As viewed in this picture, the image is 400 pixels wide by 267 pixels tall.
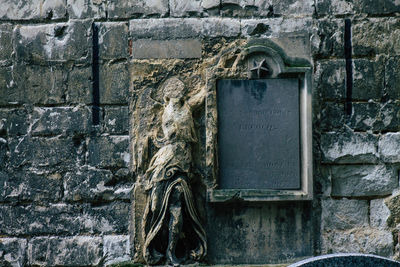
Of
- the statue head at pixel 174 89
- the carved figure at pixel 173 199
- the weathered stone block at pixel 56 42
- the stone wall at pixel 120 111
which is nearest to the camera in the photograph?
the carved figure at pixel 173 199

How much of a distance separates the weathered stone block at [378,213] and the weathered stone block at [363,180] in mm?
72

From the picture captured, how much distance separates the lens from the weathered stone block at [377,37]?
4219 mm

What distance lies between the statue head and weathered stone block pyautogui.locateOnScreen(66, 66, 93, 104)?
64 cm

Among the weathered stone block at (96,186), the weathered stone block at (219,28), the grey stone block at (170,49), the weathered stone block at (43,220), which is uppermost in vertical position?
the weathered stone block at (219,28)

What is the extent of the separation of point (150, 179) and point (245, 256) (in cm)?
95

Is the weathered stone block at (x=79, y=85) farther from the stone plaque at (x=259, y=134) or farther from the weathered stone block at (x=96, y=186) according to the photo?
the stone plaque at (x=259, y=134)

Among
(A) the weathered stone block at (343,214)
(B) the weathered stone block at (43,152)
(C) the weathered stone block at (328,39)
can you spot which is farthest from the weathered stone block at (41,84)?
(A) the weathered stone block at (343,214)

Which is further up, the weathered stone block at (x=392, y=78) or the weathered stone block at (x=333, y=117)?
the weathered stone block at (x=392, y=78)

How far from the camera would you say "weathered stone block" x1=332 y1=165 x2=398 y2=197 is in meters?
4.16

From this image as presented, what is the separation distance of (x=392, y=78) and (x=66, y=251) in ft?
9.75

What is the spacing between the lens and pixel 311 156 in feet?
13.1

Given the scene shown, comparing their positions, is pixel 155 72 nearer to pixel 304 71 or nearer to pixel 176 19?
pixel 176 19

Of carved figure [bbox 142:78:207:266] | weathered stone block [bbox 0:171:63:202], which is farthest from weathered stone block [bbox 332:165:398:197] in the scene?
weathered stone block [bbox 0:171:63:202]

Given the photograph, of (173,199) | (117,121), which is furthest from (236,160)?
(117,121)
